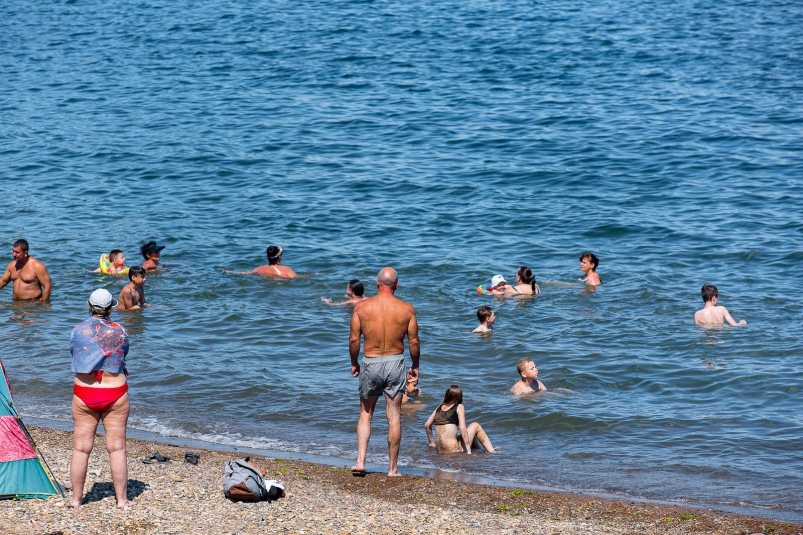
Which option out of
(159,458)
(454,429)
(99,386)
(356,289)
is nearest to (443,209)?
(356,289)

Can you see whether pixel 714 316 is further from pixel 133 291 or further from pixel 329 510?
pixel 133 291

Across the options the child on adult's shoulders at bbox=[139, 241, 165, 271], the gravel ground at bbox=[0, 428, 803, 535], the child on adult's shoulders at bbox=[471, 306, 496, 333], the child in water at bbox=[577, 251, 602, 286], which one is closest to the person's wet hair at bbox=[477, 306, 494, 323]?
the child on adult's shoulders at bbox=[471, 306, 496, 333]

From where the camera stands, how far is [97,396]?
6988 mm

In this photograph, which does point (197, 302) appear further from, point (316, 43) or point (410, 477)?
point (316, 43)

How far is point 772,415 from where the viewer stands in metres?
10.8

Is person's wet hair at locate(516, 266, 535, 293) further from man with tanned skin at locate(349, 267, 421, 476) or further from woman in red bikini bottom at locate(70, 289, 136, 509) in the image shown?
woman in red bikini bottom at locate(70, 289, 136, 509)

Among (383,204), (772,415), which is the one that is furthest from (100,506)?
(383,204)

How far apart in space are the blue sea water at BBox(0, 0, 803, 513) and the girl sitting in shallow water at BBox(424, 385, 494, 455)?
11.5 inches

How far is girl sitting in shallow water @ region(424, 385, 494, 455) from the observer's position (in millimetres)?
9852

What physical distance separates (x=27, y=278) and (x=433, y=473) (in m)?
9.11

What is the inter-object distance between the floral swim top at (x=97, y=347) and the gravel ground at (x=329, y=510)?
1205mm

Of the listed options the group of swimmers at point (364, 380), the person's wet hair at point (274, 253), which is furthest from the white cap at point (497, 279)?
the person's wet hair at point (274, 253)

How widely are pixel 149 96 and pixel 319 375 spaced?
66.4 feet

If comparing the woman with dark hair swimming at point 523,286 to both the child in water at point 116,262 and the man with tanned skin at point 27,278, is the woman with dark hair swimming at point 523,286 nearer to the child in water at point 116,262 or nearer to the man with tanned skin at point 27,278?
the child in water at point 116,262
